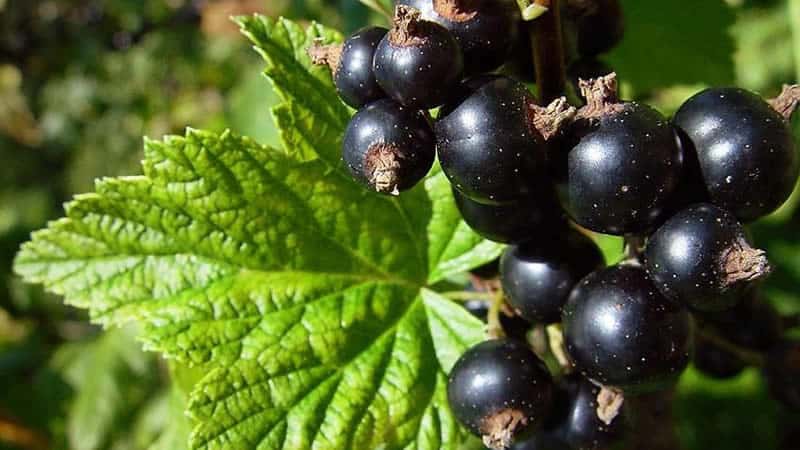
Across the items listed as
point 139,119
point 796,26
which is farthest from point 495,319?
point 139,119

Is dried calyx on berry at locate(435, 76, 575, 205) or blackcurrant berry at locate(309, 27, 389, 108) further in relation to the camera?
blackcurrant berry at locate(309, 27, 389, 108)

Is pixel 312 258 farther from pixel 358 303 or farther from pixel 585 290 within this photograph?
pixel 585 290

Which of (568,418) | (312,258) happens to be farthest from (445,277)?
(568,418)

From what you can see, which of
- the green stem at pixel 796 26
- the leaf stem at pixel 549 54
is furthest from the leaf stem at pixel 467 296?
the green stem at pixel 796 26

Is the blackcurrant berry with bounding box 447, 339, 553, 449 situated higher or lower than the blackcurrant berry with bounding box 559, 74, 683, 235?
lower

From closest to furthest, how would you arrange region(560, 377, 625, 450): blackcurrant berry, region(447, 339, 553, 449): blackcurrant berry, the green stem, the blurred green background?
region(447, 339, 553, 449): blackcurrant berry, region(560, 377, 625, 450): blackcurrant berry, the blurred green background, the green stem

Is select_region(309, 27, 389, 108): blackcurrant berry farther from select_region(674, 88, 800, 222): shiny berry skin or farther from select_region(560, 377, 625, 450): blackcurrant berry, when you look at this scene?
select_region(560, 377, 625, 450): blackcurrant berry

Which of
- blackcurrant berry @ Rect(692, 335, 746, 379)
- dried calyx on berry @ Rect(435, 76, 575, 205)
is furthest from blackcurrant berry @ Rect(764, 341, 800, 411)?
dried calyx on berry @ Rect(435, 76, 575, 205)

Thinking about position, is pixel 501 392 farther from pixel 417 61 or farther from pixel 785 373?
pixel 785 373
